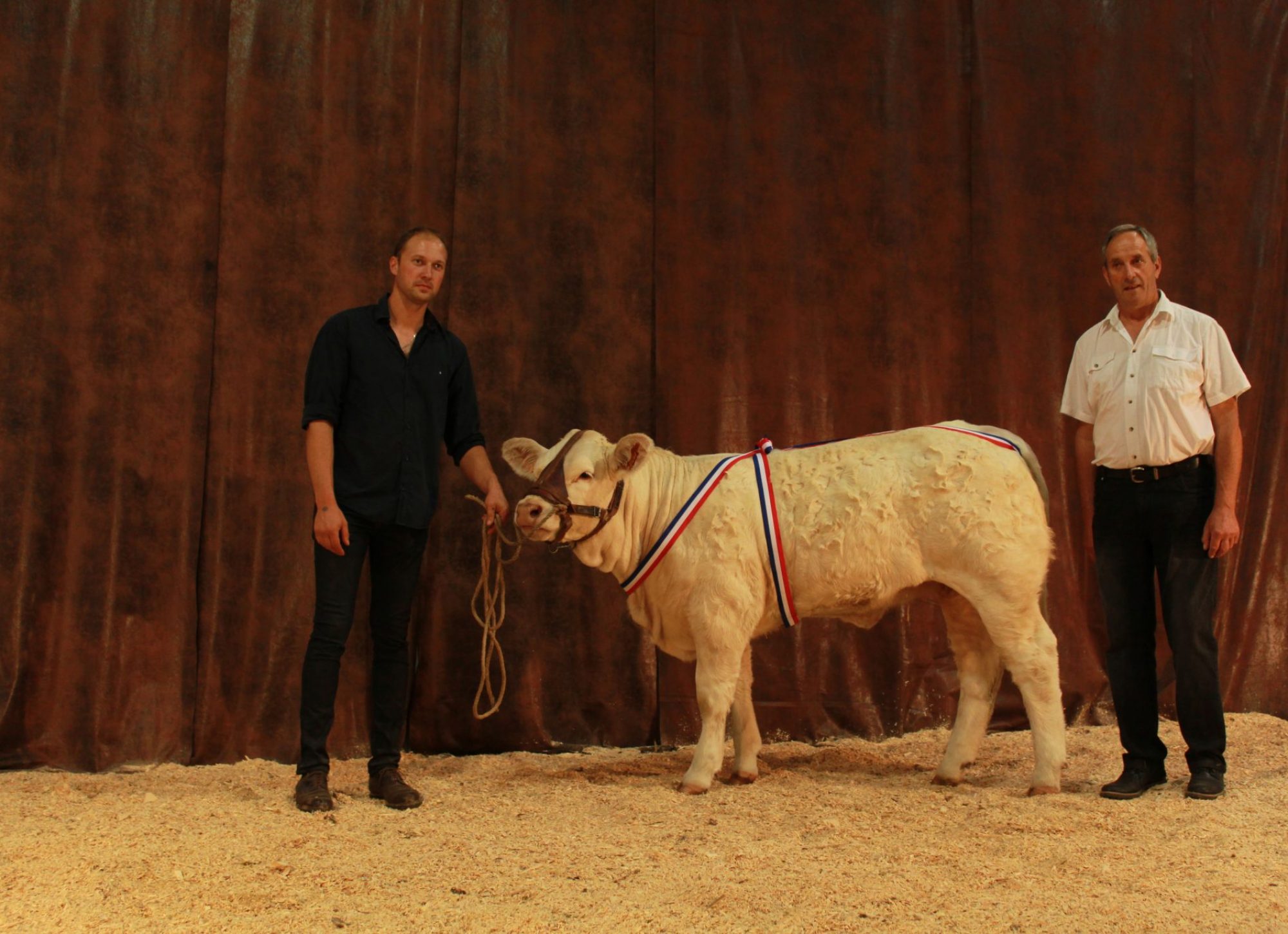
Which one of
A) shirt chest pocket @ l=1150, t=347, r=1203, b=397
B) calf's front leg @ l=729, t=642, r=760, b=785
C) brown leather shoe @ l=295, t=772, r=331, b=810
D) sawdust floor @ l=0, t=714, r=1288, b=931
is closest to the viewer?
sawdust floor @ l=0, t=714, r=1288, b=931

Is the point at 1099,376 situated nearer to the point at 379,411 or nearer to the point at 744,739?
the point at 744,739

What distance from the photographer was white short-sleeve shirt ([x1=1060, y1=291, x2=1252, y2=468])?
3758 mm

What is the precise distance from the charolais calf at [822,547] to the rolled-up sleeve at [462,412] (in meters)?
0.20

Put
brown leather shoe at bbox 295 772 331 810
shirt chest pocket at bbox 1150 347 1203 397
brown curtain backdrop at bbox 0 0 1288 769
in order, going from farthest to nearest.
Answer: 1. brown curtain backdrop at bbox 0 0 1288 769
2. shirt chest pocket at bbox 1150 347 1203 397
3. brown leather shoe at bbox 295 772 331 810

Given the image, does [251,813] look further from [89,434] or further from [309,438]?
[89,434]

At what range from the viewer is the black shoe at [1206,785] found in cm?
367

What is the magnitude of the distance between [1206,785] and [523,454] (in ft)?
8.69

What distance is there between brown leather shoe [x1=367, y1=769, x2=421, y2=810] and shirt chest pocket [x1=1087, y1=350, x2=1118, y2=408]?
2.77 metres

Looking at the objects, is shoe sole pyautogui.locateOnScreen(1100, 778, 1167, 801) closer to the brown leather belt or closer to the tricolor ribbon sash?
the brown leather belt

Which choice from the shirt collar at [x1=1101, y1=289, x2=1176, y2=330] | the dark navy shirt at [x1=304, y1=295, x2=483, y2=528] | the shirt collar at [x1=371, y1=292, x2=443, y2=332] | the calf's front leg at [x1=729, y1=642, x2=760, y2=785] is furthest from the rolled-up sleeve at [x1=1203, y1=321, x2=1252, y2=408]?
the shirt collar at [x1=371, y1=292, x2=443, y2=332]

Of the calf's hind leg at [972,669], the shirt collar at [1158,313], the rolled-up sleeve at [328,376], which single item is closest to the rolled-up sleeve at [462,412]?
the rolled-up sleeve at [328,376]

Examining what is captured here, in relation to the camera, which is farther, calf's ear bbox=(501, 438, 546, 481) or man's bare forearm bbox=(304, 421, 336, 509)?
calf's ear bbox=(501, 438, 546, 481)

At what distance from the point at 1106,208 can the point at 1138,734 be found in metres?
2.99

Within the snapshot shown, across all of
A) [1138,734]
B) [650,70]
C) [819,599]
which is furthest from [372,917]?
[650,70]
